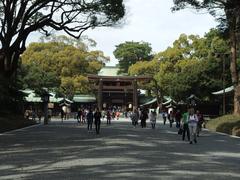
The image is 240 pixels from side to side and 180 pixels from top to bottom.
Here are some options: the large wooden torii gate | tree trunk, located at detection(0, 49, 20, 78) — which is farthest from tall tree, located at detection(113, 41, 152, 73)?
tree trunk, located at detection(0, 49, 20, 78)

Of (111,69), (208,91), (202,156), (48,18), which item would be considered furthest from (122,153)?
(111,69)

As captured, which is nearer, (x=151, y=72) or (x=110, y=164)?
(x=110, y=164)

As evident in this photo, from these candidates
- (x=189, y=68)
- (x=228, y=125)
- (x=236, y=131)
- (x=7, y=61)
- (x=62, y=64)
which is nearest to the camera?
(x=236, y=131)

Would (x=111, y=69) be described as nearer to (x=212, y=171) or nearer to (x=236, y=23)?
(x=236, y=23)

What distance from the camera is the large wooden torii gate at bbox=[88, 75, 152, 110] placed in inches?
3127

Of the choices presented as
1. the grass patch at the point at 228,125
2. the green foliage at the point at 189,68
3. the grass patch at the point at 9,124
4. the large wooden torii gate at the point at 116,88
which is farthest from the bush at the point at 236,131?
the large wooden torii gate at the point at 116,88

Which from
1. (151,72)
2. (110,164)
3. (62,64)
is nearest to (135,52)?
(151,72)

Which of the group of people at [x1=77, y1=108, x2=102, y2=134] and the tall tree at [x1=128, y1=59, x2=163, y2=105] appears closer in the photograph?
the group of people at [x1=77, y1=108, x2=102, y2=134]

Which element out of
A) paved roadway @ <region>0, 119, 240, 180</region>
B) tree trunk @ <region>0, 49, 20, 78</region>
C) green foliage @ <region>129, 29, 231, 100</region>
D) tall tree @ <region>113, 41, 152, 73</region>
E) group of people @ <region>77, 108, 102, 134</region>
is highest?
tall tree @ <region>113, 41, 152, 73</region>

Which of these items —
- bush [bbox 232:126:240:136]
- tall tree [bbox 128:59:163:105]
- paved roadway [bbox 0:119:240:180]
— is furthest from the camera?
tall tree [bbox 128:59:163:105]

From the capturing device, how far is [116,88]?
275 ft

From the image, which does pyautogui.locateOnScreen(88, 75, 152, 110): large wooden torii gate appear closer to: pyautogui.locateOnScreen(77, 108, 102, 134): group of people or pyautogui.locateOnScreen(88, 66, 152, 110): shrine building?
pyautogui.locateOnScreen(88, 66, 152, 110): shrine building

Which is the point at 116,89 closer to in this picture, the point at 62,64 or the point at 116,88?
the point at 116,88

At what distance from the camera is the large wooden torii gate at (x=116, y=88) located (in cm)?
7944
